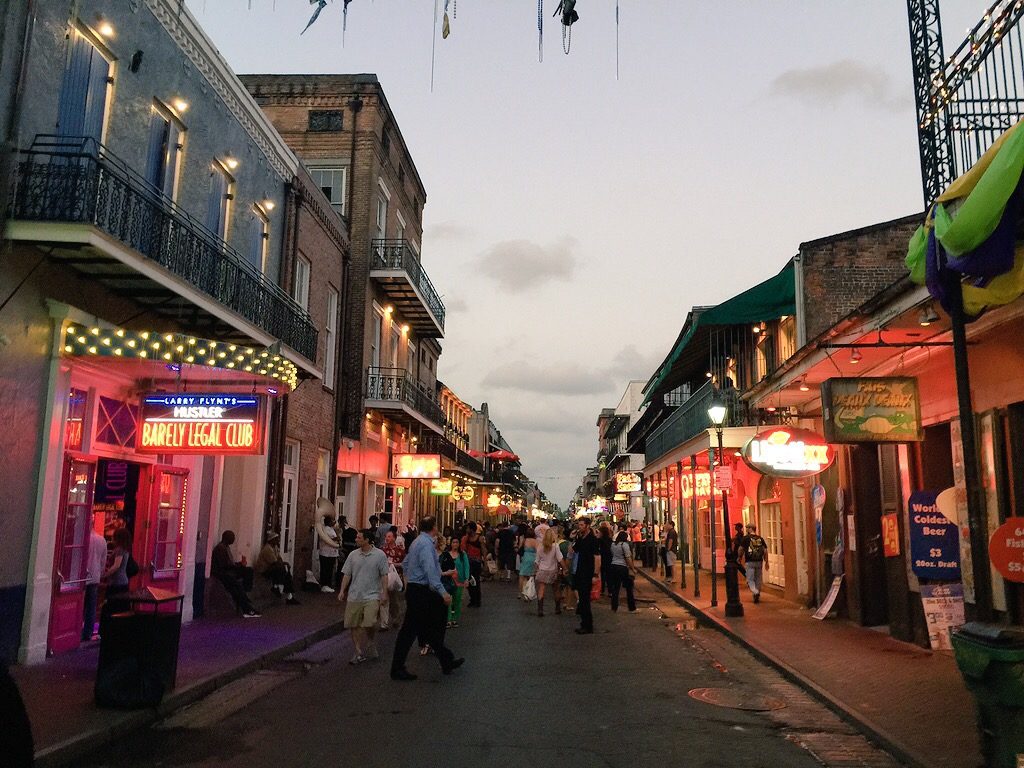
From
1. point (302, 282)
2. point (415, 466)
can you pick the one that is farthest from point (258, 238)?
point (415, 466)

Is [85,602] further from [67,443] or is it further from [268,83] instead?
[268,83]

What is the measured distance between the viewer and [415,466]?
26.2 meters

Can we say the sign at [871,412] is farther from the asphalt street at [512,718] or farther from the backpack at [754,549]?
the backpack at [754,549]

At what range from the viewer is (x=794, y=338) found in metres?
18.7

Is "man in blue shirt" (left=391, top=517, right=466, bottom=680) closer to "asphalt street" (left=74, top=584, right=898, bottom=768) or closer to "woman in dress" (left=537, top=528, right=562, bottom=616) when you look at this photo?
"asphalt street" (left=74, top=584, right=898, bottom=768)

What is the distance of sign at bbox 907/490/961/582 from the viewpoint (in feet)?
36.3

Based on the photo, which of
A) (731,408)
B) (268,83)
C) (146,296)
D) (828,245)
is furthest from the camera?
(268,83)

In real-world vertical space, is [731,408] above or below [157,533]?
above

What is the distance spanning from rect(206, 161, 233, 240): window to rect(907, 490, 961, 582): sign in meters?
11.3

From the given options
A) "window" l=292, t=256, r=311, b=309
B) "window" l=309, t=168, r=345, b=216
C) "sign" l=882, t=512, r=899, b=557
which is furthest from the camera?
"window" l=309, t=168, r=345, b=216

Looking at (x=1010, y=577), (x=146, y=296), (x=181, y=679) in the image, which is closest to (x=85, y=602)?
(x=181, y=679)

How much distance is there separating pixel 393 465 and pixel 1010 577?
20.0 meters

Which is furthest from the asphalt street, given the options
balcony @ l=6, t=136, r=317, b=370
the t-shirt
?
balcony @ l=6, t=136, r=317, b=370

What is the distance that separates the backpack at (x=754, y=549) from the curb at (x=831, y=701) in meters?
3.78
